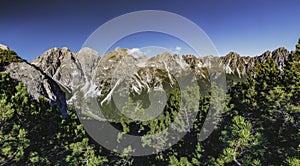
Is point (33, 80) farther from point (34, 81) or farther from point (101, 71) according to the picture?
point (101, 71)

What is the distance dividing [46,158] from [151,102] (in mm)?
15845

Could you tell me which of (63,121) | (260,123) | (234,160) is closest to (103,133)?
(63,121)

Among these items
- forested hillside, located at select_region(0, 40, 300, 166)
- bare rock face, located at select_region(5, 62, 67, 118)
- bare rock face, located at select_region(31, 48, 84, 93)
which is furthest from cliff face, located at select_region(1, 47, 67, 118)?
bare rock face, located at select_region(31, 48, 84, 93)

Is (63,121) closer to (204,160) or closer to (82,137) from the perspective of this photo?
(82,137)

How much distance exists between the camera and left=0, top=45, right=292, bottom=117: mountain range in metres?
19.6

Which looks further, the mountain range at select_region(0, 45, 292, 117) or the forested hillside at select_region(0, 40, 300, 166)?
the mountain range at select_region(0, 45, 292, 117)

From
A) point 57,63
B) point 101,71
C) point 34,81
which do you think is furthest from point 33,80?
point 57,63

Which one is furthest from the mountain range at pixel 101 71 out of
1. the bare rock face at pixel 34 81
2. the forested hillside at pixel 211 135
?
the forested hillside at pixel 211 135

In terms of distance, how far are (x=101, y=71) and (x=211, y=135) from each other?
202 feet

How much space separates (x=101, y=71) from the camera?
7788cm

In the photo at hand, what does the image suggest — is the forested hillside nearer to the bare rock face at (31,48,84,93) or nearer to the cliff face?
the cliff face

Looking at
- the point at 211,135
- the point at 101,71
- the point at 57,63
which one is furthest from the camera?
the point at 57,63

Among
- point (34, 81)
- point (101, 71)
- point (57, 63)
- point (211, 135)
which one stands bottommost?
point (211, 135)

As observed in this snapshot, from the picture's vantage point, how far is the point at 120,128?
76.0ft
